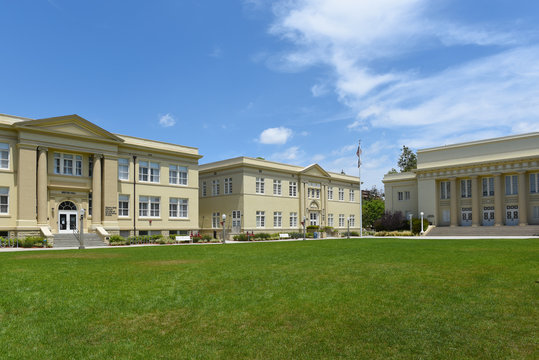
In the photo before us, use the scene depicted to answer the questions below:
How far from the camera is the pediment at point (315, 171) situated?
5920 centimetres

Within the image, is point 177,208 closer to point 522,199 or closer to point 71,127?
point 71,127

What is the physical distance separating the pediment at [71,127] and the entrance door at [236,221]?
16036mm

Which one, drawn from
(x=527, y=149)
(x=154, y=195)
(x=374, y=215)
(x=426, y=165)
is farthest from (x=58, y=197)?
(x=374, y=215)

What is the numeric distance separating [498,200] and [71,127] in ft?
155

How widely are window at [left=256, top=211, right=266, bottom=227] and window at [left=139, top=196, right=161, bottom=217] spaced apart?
1252cm

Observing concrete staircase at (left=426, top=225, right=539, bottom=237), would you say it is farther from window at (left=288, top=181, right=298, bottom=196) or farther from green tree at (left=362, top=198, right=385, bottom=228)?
green tree at (left=362, top=198, right=385, bottom=228)

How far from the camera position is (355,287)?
37.1 feet

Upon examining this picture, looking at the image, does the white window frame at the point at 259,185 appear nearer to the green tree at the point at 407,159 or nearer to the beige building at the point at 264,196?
the beige building at the point at 264,196

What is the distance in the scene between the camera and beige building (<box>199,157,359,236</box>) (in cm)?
5169

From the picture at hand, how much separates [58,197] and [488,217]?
48.3 meters

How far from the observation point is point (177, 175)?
46969 millimetres

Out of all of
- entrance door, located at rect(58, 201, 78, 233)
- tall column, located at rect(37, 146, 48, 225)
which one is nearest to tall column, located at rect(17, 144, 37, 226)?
Answer: tall column, located at rect(37, 146, 48, 225)

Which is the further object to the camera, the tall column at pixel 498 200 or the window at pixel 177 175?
the tall column at pixel 498 200

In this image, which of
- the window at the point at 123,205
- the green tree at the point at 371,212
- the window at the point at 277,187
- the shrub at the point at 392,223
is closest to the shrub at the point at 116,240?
the window at the point at 123,205
